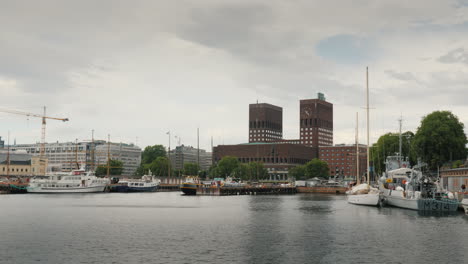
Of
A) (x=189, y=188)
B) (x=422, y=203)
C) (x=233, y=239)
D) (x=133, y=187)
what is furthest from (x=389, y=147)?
(x=233, y=239)

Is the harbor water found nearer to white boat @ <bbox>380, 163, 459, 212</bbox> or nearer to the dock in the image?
white boat @ <bbox>380, 163, 459, 212</bbox>

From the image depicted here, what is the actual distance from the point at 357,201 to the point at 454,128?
1666 inches

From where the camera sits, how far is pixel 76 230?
5859 cm

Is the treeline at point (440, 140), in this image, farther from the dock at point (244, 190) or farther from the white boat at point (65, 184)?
the white boat at point (65, 184)

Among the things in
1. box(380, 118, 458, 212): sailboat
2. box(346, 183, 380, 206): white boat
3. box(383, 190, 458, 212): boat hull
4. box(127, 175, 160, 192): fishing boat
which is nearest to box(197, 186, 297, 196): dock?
box(127, 175, 160, 192): fishing boat

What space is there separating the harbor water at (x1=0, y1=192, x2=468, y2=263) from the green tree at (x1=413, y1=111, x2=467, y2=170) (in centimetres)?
5339

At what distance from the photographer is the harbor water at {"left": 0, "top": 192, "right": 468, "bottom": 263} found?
136ft

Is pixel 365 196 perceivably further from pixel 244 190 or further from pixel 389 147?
pixel 389 147

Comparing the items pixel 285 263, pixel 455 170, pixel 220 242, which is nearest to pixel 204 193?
pixel 455 170

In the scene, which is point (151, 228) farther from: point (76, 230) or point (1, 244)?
point (1, 244)

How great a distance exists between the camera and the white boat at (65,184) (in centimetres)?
16425

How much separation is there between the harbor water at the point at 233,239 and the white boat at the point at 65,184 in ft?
299

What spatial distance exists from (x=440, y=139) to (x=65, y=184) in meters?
115

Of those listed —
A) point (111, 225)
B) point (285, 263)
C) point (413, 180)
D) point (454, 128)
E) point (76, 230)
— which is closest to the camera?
point (285, 263)
